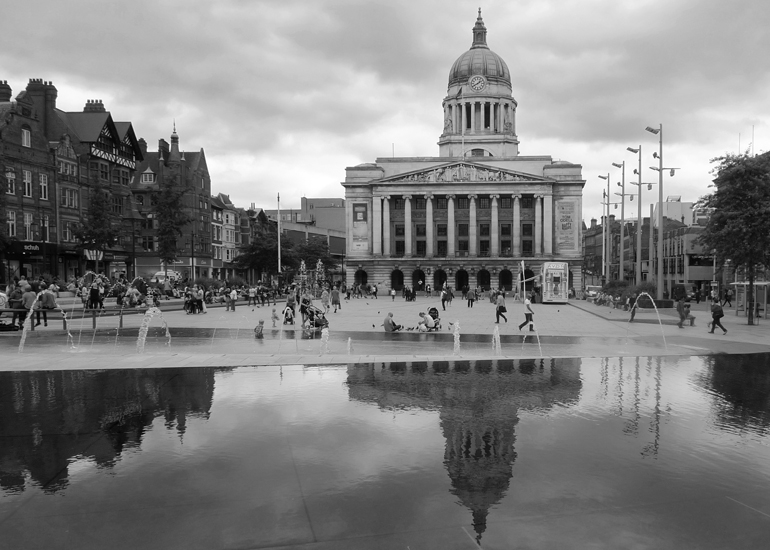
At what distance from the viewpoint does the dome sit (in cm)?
12406

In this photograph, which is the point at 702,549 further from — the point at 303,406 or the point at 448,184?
the point at 448,184

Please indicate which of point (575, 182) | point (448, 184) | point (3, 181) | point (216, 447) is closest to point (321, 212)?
point (448, 184)

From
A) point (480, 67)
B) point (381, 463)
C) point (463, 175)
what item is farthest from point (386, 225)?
point (381, 463)

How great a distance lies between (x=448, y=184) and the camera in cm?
10250

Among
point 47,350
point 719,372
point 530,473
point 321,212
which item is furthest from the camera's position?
point 321,212

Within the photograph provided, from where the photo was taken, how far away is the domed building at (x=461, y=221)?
101500 mm

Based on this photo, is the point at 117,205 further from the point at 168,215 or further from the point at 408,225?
the point at 408,225

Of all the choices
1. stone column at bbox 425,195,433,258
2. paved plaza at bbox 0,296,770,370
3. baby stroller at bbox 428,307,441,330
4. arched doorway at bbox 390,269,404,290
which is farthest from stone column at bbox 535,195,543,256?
baby stroller at bbox 428,307,441,330

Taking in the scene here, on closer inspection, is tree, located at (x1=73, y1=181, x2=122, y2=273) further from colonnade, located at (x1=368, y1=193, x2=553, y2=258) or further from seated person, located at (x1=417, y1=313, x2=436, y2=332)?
colonnade, located at (x1=368, y1=193, x2=553, y2=258)

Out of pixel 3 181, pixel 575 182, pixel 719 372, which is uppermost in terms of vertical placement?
pixel 575 182

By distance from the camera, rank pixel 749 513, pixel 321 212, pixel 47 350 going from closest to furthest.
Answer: pixel 749 513 < pixel 47 350 < pixel 321 212

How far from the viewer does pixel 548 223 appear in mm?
100938

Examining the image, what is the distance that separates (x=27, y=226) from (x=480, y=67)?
296 feet

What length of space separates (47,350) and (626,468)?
17.9 metres
